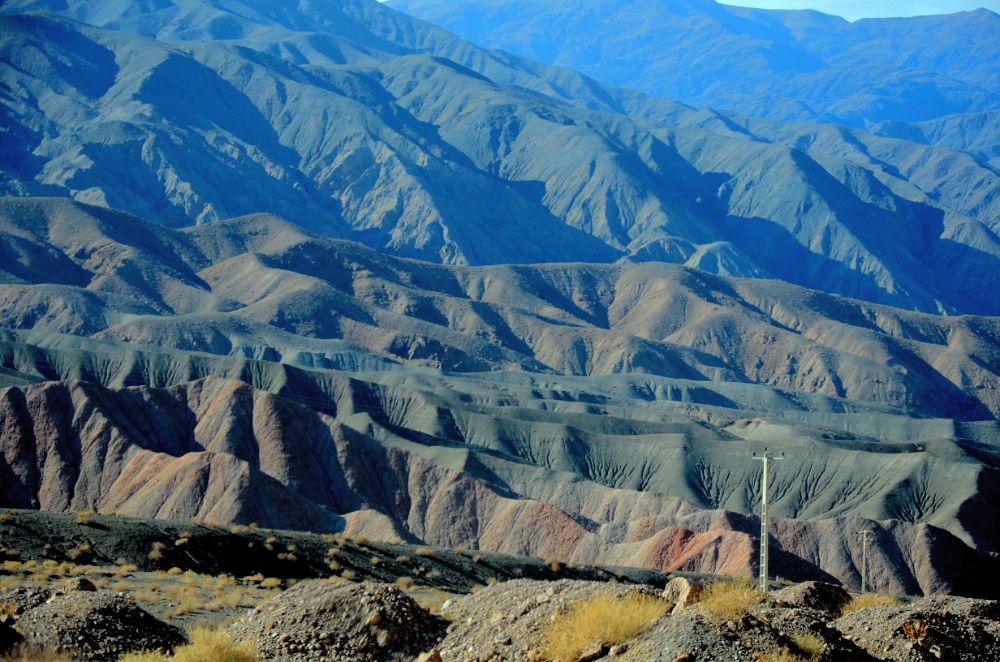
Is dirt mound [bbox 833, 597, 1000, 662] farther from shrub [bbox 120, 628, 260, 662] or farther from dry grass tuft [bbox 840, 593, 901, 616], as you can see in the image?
shrub [bbox 120, 628, 260, 662]

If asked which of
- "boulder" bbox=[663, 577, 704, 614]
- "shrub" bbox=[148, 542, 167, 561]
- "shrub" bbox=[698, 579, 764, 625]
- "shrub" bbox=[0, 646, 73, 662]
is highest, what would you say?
"shrub" bbox=[698, 579, 764, 625]

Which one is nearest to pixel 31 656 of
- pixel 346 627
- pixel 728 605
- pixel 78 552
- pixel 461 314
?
pixel 346 627

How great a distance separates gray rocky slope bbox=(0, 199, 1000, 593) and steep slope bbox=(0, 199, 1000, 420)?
16.4 inches

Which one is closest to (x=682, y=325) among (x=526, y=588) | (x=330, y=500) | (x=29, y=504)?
(x=330, y=500)

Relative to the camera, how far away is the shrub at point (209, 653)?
62.5 ft

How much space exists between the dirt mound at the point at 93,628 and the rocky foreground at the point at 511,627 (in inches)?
0.8

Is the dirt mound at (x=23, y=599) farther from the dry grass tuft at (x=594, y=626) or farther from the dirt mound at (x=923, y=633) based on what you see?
the dirt mound at (x=923, y=633)

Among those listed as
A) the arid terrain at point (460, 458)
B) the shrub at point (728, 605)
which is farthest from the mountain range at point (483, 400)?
the shrub at point (728, 605)

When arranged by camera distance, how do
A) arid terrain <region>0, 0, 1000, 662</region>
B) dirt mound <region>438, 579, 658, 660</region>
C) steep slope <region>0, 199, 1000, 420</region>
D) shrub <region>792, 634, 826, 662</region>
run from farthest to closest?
steep slope <region>0, 199, 1000, 420</region> < arid terrain <region>0, 0, 1000, 662</region> < dirt mound <region>438, 579, 658, 660</region> < shrub <region>792, 634, 826, 662</region>

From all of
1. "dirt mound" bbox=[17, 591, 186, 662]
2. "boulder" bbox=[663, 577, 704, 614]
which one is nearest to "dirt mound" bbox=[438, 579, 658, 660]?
"boulder" bbox=[663, 577, 704, 614]

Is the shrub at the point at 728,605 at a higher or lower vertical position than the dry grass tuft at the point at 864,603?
higher

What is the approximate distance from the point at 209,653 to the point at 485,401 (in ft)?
325

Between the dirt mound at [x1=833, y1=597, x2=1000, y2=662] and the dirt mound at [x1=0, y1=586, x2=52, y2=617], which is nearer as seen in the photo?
the dirt mound at [x1=833, y1=597, x2=1000, y2=662]

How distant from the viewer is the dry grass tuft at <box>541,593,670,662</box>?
1908 centimetres
